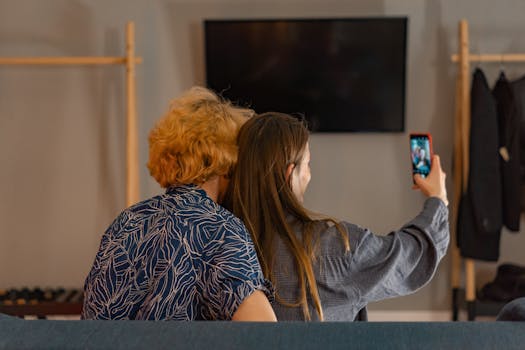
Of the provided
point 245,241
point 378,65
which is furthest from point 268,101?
point 245,241

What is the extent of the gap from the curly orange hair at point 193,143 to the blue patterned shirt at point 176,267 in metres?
0.13

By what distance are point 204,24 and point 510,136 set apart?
1726 mm

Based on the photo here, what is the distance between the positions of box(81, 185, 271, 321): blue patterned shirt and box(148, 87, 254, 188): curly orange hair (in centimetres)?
13

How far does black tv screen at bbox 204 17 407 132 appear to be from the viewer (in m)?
3.93

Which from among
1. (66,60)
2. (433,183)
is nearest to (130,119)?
(66,60)

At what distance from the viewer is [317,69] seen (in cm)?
397

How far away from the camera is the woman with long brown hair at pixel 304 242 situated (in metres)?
1.48

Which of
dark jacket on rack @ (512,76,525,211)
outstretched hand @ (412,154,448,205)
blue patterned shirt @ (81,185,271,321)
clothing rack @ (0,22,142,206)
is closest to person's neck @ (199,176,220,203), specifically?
A: blue patterned shirt @ (81,185,271,321)

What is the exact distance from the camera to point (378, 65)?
3939 millimetres

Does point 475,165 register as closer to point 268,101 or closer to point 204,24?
point 268,101

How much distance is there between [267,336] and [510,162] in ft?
10.5

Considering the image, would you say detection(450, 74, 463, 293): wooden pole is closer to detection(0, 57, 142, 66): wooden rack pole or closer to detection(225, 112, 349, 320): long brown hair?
detection(0, 57, 142, 66): wooden rack pole

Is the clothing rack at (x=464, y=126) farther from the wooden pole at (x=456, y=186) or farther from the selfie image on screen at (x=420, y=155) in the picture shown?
the selfie image on screen at (x=420, y=155)

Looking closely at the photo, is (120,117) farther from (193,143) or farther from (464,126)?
(193,143)
